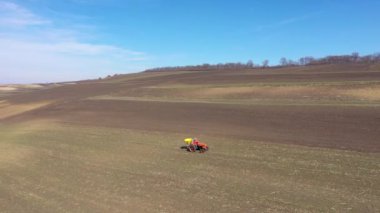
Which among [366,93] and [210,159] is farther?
[366,93]

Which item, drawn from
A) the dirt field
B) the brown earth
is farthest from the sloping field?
the brown earth

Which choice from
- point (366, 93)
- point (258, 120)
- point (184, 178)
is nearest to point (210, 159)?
point (184, 178)

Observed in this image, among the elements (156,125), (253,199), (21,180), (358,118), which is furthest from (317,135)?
(21,180)

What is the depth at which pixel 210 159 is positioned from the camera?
1748 cm

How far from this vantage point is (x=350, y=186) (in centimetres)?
1252

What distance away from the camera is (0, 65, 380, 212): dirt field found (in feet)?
39.2

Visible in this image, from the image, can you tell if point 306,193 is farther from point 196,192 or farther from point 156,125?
point 156,125

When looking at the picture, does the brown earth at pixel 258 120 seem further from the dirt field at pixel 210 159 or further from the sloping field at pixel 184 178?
the sloping field at pixel 184 178

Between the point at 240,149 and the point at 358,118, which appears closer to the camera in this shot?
the point at 240,149

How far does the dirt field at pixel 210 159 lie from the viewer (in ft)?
39.2

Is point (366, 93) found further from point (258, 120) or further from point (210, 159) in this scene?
point (210, 159)

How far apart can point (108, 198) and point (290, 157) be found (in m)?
8.55

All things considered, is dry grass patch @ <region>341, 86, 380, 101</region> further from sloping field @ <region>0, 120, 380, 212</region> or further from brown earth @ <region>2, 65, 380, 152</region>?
sloping field @ <region>0, 120, 380, 212</region>

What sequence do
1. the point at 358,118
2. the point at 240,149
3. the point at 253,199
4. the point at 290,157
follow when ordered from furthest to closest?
the point at 358,118
the point at 240,149
the point at 290,157
the point at 253,199
